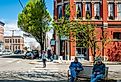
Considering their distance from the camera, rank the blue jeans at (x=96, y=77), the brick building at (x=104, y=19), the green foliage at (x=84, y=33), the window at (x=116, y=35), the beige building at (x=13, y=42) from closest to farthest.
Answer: the blue jeans at (x=96, y=77) < the green foliage at (x=84, y=33) < the brick building at (x=104, y=19) < the window at (x=116, y=35) < the beige building at (x=13, y=42)

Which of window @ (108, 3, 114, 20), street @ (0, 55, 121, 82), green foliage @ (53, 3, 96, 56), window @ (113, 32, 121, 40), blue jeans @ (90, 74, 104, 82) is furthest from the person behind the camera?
window @ (108, 3, 114, 20)

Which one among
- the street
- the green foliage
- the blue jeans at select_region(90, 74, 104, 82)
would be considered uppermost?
the green foliage

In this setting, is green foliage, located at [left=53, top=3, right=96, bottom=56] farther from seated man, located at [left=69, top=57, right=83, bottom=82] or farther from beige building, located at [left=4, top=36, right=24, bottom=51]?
beige building, located at [left=4, top=36, right=24, bottom=51]

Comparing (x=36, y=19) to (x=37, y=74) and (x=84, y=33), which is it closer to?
(x=37, y=74)

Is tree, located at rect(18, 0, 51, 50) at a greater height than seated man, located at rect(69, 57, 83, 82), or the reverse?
tree, located at rect(18, 0, 51, 50)

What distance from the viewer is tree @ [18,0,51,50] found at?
223 feet

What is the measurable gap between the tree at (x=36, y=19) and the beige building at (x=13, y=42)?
86.9m

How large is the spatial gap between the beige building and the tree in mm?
86934

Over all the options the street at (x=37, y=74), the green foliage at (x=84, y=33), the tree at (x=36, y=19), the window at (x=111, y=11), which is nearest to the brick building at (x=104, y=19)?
the window at (x=111, y=11)

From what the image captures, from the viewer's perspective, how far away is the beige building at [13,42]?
523 feet

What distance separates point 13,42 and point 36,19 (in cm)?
9241

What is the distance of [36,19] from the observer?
69.6m

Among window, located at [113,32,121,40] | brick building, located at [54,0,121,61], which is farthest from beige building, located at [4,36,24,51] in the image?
window, located at [113,32,121,40]

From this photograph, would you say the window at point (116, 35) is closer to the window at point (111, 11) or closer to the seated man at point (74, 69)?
the window at point (111, 11)
